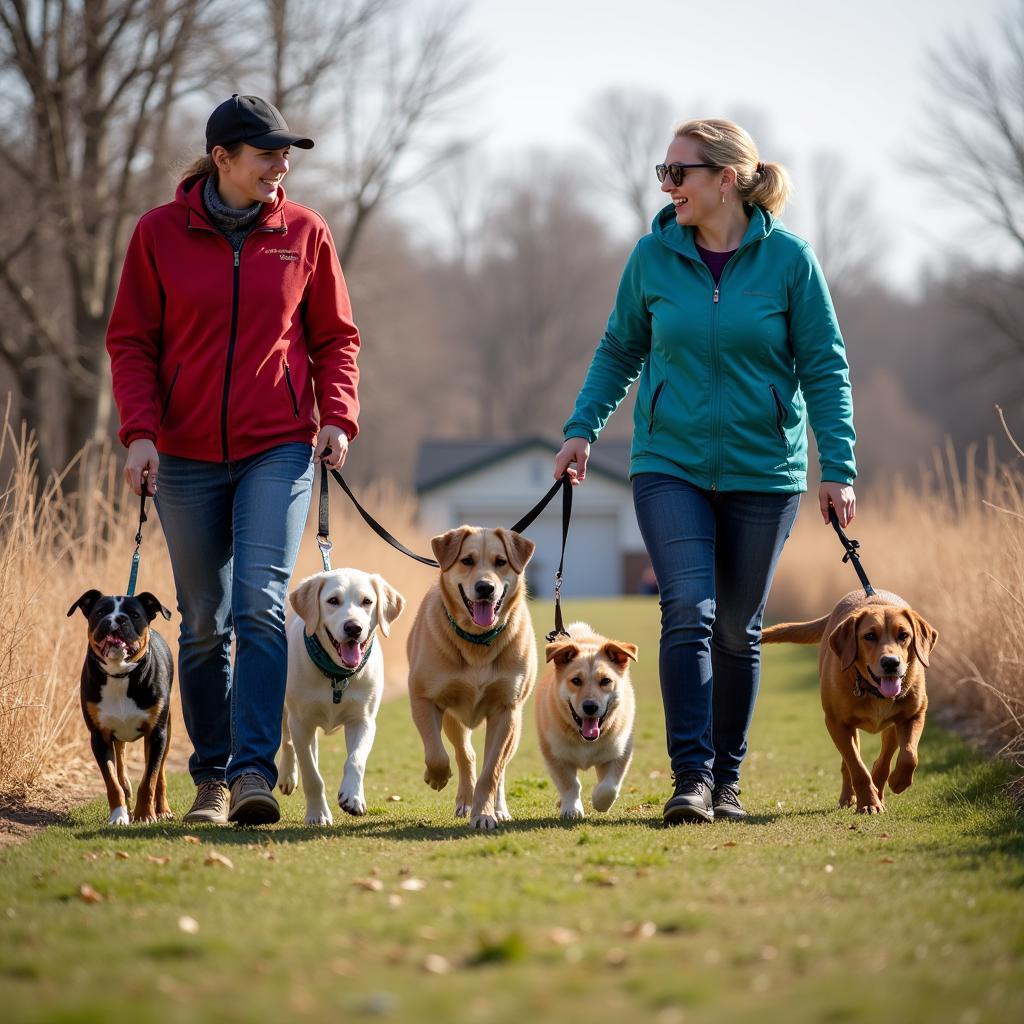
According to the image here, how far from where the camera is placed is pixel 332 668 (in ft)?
19.6

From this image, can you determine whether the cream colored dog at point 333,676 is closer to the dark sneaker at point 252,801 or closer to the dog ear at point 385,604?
the dog ear at point 385,604

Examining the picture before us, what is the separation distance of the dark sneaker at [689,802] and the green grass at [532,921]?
64 millimetres

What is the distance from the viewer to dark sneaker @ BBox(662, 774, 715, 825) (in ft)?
18.6

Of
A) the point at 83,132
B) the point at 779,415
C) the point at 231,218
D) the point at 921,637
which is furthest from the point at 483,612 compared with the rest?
the point at 83,132

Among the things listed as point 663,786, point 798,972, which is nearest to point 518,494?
point 663,786

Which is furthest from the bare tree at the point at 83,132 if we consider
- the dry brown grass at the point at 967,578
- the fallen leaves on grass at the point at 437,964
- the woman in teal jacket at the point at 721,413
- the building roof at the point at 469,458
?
the building roof at the point at 469,458

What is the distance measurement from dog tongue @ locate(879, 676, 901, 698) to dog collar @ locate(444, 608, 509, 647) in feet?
5.79

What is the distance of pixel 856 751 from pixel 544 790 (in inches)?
86.4

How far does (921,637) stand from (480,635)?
82.9 inches

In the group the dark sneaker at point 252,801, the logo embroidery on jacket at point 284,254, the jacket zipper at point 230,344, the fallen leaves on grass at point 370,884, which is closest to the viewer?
the fallen leaves on grass at point 370,884

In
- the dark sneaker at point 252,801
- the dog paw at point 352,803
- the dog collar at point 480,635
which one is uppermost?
the dog collar at point 480,635

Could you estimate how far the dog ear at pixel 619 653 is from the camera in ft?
21.7

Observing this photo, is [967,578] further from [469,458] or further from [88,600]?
[469,458]

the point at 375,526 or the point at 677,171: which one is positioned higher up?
the point at 677,171
